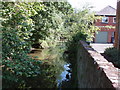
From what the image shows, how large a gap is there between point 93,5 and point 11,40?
12.5m

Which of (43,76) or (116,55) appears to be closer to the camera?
(43,76)

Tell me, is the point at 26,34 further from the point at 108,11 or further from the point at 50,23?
the point at 108,11

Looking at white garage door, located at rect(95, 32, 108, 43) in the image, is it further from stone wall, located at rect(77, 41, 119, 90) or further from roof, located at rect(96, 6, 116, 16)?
stone wall, located at rect(77, 41, 119, 90)

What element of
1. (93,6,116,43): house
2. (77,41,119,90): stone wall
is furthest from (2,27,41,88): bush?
(93,6,116,43): house

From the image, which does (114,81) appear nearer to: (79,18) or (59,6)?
(79,18)

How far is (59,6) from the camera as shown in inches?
659

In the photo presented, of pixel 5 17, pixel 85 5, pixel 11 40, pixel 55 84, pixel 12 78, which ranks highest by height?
pixel 85 5

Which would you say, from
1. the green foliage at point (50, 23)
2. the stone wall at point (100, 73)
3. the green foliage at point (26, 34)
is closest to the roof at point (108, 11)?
the green foliage at point (50, 23)

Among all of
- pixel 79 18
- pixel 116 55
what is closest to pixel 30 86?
pixel 116 55

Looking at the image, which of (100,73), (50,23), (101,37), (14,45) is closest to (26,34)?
(14,45)

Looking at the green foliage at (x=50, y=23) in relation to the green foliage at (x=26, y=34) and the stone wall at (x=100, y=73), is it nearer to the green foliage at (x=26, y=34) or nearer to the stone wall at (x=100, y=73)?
the green foliage at (x=26, y=34)

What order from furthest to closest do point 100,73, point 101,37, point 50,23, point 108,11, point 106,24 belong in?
point 101,37 < point 106,24 < point 108,11 < point 50,23 < point 100,73

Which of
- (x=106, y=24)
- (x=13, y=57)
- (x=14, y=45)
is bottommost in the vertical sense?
(x=13, y=57)

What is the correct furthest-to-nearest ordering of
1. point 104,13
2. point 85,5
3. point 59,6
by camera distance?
point 104,13 → point 59,6 → point 85,5
